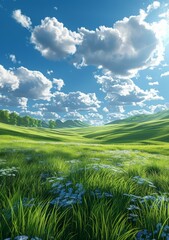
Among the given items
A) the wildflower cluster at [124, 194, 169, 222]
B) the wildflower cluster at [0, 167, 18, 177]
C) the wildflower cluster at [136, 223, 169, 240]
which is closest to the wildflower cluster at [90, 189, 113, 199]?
the wildflower cluster at [124, 194, 169, 222]

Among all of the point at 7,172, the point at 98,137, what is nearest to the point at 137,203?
the point at 7,172

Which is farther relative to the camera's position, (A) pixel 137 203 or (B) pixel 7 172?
(B) pixel 7 172

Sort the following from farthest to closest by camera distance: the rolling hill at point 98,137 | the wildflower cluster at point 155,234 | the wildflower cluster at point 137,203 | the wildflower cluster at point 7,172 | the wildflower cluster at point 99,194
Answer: the rolling hill at point 98,137 < the wildflower cluster at point 7,172 < the wildflower cluster at point 99,194 < the wildflower cluster at point 137,203 < the wildflower cluster at point 155,234

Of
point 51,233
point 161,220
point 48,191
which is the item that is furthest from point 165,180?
point 51,233

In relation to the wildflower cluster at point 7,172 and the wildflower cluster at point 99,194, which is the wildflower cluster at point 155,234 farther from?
the wildflower cluster at point 7,172

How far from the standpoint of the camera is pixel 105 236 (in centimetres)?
350

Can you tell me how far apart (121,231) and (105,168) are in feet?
12.8

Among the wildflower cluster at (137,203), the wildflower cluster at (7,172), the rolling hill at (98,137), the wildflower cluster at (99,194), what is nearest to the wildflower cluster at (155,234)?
the wildflower cluster at (137,203)

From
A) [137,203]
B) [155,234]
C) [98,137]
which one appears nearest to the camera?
[155,234]

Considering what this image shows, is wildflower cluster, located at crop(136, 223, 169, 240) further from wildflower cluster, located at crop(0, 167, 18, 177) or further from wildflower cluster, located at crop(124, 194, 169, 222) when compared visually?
wildflower cluster, located at crop(0, 167, 18, 177)

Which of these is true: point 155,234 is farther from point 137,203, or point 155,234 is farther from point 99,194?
point 99,194

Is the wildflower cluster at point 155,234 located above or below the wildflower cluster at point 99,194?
below

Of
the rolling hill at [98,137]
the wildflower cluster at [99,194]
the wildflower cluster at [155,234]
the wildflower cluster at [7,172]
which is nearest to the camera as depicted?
the wildflower cluster at [155,234]

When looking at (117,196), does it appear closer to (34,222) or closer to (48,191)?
(48,191)
